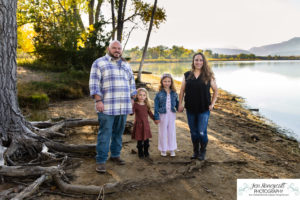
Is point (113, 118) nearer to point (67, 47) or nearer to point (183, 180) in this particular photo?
point (183, 180)

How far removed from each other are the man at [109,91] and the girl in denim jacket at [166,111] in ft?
2.78

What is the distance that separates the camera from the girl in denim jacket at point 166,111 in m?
4.45

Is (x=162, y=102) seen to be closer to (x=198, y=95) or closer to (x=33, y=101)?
(x=198, y=95)

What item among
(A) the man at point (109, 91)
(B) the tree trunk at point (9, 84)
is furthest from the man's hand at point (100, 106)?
(B) the tree trunk at point (9, 84)

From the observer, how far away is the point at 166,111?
445cm

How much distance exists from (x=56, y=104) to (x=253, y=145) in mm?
7301

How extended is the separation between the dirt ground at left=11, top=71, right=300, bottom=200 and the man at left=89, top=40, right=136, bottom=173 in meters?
0.42

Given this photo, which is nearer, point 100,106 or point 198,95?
point 100,106

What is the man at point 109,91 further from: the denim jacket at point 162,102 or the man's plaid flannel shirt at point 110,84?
the denim jacket at point 162,102

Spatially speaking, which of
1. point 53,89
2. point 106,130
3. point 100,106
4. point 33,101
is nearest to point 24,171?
point 106,130

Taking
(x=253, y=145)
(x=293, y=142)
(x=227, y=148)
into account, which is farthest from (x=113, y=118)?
(x=293, y=142)

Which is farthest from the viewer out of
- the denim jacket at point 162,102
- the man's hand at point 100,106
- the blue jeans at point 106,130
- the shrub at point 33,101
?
the shrub at point 33,101

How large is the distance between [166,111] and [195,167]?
1180 mm

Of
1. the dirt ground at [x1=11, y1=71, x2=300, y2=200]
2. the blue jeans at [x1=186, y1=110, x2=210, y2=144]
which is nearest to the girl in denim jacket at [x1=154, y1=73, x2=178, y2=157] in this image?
the dirt ground at [x1=11, y1=71, x2=300, y2=200]
